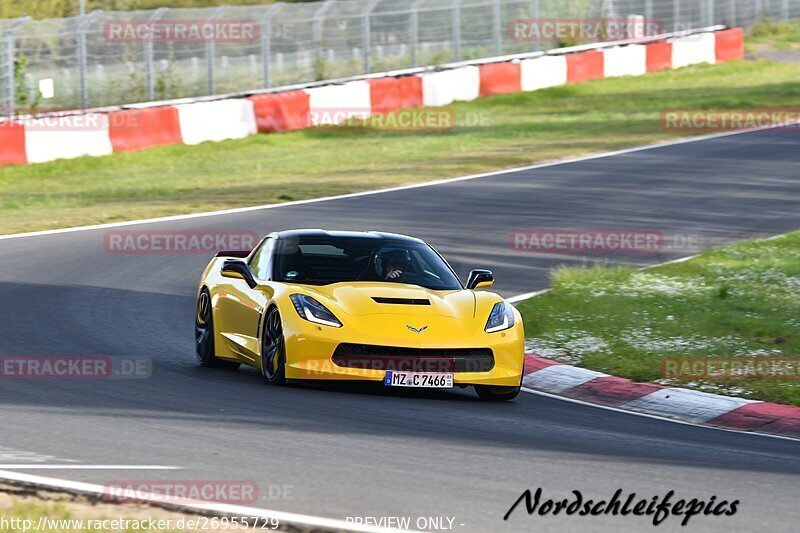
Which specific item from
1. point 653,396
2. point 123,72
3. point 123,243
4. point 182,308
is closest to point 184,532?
point 653,396

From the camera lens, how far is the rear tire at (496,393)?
10.3 m

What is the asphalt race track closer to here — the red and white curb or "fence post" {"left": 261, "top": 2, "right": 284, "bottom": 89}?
the red and white curb

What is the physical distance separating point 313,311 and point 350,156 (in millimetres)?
17802

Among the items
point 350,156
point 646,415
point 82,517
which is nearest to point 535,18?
point 350,156

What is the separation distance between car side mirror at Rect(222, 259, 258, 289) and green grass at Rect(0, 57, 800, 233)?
29.8 feet

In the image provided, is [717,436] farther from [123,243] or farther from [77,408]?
[123,243]

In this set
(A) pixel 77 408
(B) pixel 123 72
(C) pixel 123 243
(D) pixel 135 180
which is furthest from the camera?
(B) pixel 123 72

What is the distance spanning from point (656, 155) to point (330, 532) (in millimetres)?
21184

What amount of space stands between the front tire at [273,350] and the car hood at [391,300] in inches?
13.0

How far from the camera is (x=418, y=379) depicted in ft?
32.6

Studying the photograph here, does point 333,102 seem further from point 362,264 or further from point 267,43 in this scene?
point 362,264

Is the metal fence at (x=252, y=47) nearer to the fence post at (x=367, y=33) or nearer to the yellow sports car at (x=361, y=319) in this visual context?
the fence post at (x=367, y=33)

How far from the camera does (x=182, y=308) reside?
1431cm

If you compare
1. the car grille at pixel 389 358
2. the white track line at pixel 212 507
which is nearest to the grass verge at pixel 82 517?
the white track line at pixel 212 507
